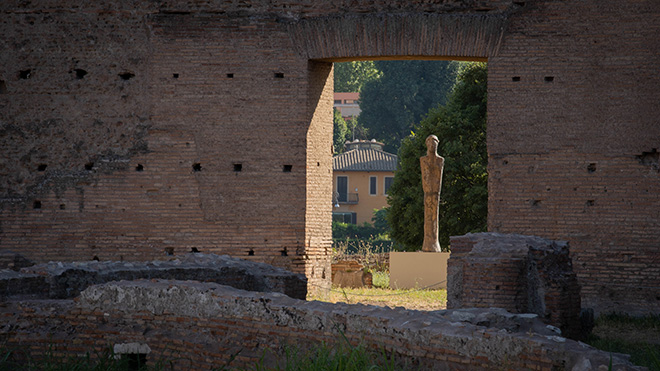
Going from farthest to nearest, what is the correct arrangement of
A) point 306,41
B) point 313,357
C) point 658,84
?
point 306,41, point 658,84, point 313,357

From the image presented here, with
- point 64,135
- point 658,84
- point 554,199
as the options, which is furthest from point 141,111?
point 658,84

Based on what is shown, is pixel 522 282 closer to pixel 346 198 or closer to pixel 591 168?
pixel 591 168

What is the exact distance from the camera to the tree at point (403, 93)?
43.4 m

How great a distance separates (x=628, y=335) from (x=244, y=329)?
5.46 m

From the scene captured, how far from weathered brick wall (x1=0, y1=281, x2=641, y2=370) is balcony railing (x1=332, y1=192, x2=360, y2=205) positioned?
3714cm

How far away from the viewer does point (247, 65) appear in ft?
38.9

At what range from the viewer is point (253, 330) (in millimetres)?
5836

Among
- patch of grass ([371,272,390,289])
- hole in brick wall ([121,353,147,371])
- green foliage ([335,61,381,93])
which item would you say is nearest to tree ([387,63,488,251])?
patch of grass ([371,272,390,289])

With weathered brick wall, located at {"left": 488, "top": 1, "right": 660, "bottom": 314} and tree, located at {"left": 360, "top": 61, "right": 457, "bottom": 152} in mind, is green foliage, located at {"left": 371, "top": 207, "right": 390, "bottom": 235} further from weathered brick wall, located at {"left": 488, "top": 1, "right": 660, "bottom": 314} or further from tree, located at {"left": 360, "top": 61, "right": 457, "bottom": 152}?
weathered brick wall, located at {"left": 488, "top": 1, "right": 660, "bottom": 314}

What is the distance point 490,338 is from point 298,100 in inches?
295

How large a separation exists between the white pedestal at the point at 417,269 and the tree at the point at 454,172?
406cm

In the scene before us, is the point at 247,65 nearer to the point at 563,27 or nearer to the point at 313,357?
the point at 563,27

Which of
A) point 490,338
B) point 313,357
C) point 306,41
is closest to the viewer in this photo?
point 490,338

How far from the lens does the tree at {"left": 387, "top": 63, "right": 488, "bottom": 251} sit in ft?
65.8
